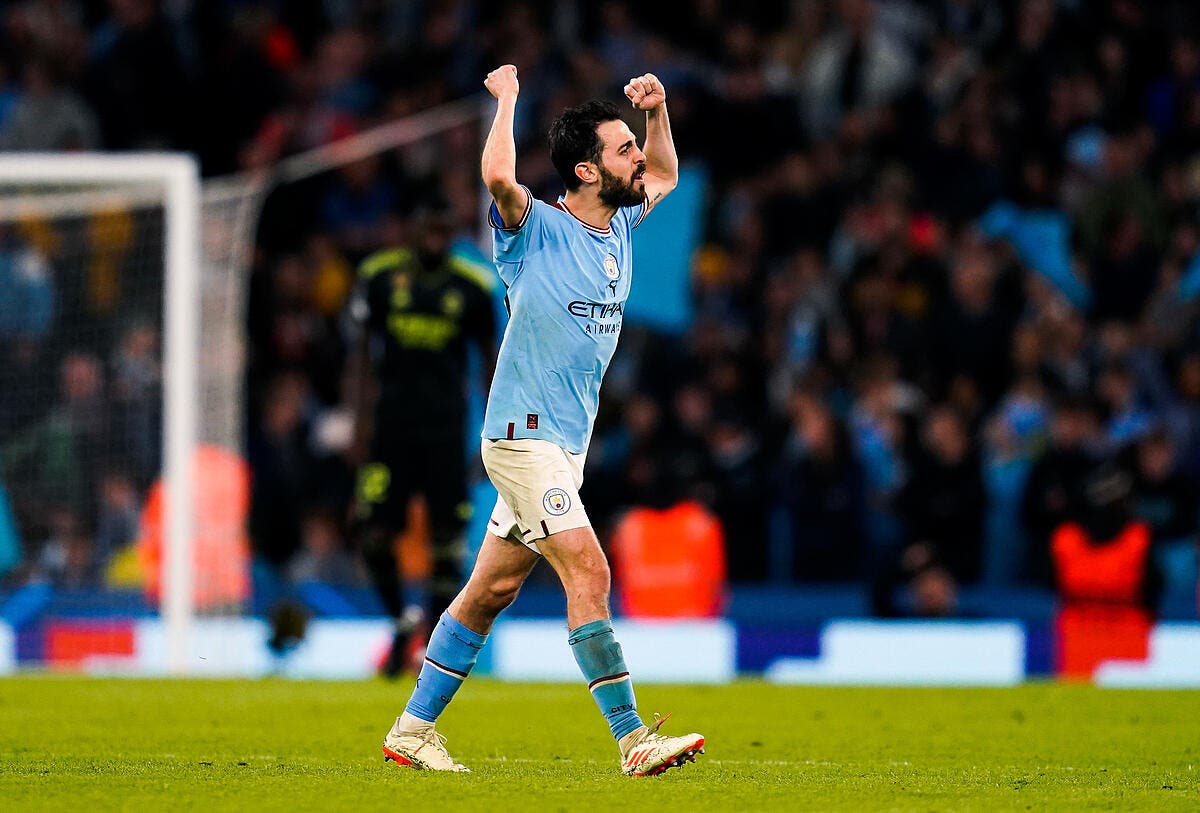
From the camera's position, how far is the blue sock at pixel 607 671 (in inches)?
255

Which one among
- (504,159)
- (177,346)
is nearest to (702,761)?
(504,159)

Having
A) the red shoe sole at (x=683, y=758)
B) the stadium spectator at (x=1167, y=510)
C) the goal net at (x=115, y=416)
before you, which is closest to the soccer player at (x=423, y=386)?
the goal net at (x=115, y=416)

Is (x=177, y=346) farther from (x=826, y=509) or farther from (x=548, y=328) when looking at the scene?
(x=548, y=328)

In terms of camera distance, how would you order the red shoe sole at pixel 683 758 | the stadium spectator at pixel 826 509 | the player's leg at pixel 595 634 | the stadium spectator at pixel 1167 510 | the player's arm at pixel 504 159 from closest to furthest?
the red shoe sole at pixel 683 758
the player's arm at pixel 504 159
the player's leg at pixel 595 634
the stadium spectator at pixel 1167 510
the stadium spectator at pixel 826 509

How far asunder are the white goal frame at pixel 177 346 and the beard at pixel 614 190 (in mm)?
6259

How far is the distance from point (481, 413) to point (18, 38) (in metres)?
9.10

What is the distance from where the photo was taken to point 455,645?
682cm

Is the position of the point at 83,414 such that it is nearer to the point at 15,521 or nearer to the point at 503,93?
the point at 15,521

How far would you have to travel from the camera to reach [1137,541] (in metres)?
12.3

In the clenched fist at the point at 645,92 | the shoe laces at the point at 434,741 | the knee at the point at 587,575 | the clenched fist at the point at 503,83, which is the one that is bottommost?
the shoe laces at the point at 434,741

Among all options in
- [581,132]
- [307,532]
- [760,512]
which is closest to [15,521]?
[307,532]

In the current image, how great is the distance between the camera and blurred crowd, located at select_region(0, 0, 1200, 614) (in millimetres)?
13711

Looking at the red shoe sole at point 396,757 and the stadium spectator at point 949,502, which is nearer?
the red shoe sole at point 396,757

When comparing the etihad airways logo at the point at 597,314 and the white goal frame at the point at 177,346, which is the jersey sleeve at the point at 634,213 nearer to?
the etihad airways logo at the point at 597,314
